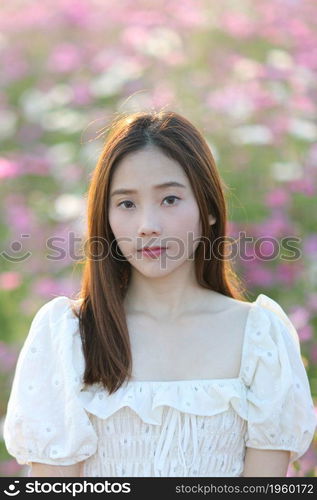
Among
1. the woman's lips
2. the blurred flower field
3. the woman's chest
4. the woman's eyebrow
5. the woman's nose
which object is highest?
the blurred flower field

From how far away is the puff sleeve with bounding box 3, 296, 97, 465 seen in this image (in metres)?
2.06

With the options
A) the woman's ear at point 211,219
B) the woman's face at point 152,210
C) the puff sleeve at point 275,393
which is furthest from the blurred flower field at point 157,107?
the woman's face at point 152,210

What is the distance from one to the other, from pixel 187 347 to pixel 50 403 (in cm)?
35

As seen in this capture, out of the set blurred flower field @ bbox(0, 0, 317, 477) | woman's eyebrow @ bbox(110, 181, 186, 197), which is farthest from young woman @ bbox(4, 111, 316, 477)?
blurred flower field @ bbox(0, 0, 317, 477)

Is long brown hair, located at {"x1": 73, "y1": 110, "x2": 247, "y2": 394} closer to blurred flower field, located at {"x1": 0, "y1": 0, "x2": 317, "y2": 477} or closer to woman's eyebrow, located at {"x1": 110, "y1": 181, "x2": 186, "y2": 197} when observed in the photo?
woman's eyebrow, located at {"x1": 110, "y1": 181, "x2": 186, "y2": 197}

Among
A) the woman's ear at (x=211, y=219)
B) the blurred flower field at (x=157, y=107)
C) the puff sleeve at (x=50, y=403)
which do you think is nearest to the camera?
the puff sleeve at (x=50, y=403)

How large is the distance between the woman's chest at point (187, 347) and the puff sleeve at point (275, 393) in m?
0.04

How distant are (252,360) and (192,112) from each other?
2.19m

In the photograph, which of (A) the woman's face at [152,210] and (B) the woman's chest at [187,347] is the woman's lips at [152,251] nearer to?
A: (A) the woman's face at [152,210]

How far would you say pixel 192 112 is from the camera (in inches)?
163

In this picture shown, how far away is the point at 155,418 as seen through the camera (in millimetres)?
2076

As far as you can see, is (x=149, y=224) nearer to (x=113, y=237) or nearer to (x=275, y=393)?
(x=113, y=237)

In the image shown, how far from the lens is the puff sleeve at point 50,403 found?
81.1 inches

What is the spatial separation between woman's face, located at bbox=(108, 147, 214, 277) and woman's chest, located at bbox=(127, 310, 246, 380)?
6.0 inches
